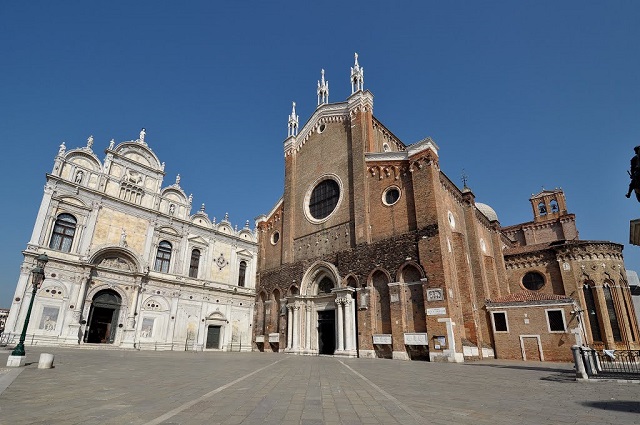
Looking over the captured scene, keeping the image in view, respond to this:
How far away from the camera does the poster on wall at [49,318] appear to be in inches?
771

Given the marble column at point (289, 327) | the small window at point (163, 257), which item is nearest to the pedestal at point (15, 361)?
the marble column at point (289, 327)

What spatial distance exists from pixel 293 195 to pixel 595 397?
76.2ft

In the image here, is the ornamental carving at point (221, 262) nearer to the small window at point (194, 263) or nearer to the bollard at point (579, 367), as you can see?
the small window at point (194, 263)

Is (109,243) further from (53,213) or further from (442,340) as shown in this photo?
(442,340)

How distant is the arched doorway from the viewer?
22.3m

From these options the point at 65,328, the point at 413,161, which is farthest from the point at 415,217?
the point at 65,328

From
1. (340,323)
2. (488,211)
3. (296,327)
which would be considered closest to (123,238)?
(296,327)

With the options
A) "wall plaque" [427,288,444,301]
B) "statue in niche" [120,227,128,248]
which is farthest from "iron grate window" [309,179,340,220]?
"statue in niche" [120,227,128,248]

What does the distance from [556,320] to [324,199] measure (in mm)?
16105

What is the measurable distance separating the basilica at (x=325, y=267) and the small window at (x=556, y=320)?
0.33 ft

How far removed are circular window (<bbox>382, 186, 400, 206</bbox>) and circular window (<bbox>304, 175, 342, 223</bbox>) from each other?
3670mm

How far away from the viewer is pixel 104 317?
23016mm

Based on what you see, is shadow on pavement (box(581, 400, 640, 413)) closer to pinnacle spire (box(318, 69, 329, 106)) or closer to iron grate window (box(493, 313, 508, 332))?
iron grate window (box(493, 313, 508, 332))

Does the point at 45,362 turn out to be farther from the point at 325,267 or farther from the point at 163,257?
the point at 163,257
